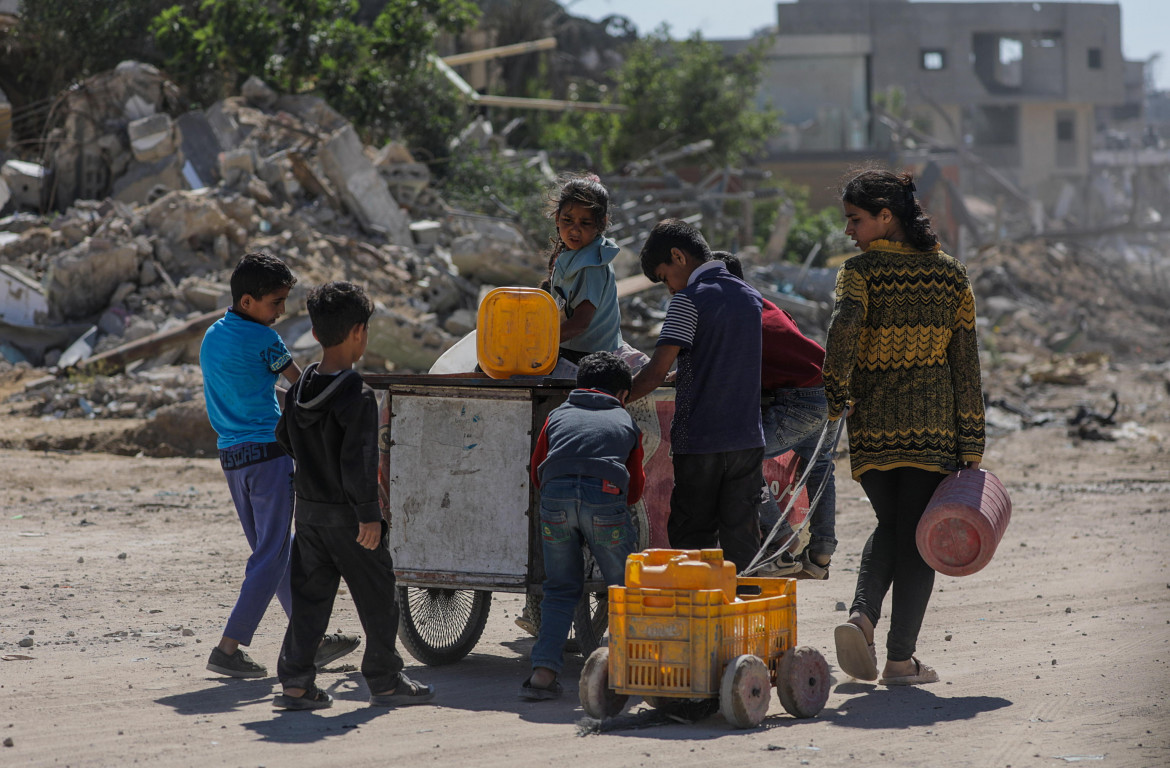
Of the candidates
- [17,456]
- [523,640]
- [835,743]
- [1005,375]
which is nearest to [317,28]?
[17,456]

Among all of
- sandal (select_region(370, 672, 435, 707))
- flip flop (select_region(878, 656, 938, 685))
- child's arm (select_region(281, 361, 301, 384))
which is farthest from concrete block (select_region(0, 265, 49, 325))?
flip flop (select_region(878, 656, 938, 685))

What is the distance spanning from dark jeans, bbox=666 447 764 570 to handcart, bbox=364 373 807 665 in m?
0.22

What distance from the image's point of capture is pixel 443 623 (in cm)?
539

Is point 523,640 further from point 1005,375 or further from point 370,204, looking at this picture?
point 1005,375

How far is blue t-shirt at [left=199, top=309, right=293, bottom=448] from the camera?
470 cm

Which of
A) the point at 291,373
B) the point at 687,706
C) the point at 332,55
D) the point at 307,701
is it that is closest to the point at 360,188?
the point at 332,55

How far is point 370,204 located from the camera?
1656cm

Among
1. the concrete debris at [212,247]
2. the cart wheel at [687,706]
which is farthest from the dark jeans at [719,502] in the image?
the concrete debris at [212,247]

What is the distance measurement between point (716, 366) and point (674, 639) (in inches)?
46.9

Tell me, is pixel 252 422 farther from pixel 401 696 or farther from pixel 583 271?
pixel 583 271

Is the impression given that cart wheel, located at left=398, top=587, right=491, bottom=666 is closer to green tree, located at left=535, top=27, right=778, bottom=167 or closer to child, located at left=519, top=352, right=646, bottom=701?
child, located at left=519, top=352, right=646, bottom=701

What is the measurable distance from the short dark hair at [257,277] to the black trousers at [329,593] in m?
1.00

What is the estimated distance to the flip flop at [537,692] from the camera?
4398mm

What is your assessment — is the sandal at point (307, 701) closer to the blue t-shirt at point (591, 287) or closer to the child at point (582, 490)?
the child at point (582, 490)
